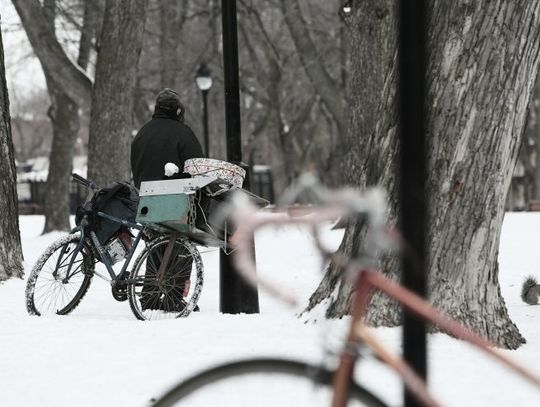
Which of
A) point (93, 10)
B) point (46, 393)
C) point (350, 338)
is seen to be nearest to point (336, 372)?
point (350, 338)

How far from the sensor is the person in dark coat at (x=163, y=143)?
331 inches

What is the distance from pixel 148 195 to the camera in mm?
7758

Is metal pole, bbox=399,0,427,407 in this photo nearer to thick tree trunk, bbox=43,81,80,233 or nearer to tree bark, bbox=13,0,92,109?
tree bark, bbox=13,0,92,109

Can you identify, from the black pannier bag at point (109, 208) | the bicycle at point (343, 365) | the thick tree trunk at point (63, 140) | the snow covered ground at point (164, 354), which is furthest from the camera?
the thick tree trunk at point (63, 140)

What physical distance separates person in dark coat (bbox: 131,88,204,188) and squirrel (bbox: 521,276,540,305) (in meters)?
3.00

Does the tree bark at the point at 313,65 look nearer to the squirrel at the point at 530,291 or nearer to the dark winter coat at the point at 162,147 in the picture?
the squirrel at the point at 530,291

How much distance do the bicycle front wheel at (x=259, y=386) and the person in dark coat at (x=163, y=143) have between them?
5954 millimetres

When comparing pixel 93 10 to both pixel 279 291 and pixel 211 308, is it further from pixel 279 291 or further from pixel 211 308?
pixel 279 291

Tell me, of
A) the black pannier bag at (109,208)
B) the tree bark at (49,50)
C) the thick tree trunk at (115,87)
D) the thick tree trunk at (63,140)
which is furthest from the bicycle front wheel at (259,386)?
the thick tree trunk at (63,140)

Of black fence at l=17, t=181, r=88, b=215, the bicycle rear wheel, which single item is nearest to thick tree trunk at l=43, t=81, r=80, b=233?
black fence at l=17, t=181, r=88, b=215

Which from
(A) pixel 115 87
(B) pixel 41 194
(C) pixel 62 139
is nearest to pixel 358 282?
(A) pixel 115 87

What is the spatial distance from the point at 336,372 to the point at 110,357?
364 centimetres

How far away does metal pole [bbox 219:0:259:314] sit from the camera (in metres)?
8.20

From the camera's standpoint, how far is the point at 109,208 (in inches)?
319
